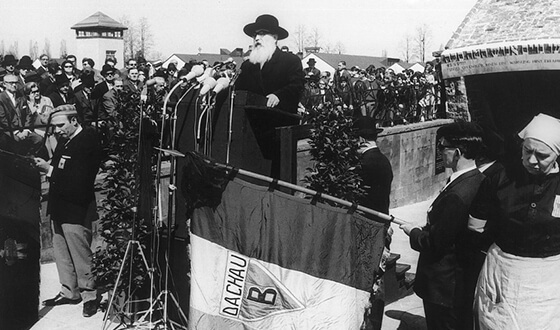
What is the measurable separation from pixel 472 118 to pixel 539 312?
22.0ft

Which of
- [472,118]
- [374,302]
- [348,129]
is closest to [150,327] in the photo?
[374,302]

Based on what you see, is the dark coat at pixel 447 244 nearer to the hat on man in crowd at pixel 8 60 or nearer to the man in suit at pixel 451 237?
the man in suit at pixel 451 237

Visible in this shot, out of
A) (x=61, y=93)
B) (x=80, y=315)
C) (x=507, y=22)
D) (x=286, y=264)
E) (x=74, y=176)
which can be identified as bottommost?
(x=80, y=315)

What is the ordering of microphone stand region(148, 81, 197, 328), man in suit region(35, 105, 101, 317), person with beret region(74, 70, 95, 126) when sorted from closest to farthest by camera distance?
microphone stand region(148, 81, 197, 328) < man in suit region(35, 105, 101, 317) < person with beret region(74, 70, 95, 126)

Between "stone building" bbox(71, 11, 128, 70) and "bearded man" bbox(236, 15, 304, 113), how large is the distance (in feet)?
18.4

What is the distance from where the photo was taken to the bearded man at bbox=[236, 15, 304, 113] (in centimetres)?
587

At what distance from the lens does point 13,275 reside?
560 cm

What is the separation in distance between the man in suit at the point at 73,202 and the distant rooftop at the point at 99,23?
484 centimetres

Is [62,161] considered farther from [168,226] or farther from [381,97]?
[381,97]

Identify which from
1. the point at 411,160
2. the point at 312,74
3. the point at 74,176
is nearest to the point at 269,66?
the point at 74,176

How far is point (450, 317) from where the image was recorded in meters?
4.31

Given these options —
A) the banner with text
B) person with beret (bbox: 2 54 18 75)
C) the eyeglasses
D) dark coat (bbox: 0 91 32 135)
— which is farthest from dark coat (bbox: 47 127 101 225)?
person with beret (bbox: 2 54 18 75)

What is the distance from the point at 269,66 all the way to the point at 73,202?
7.22 ft

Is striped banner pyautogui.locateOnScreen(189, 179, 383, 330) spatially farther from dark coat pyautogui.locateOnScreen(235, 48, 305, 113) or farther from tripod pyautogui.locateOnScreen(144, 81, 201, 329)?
dark coat pyautogui.locateOnScreen(235, 48, 305, 113)
